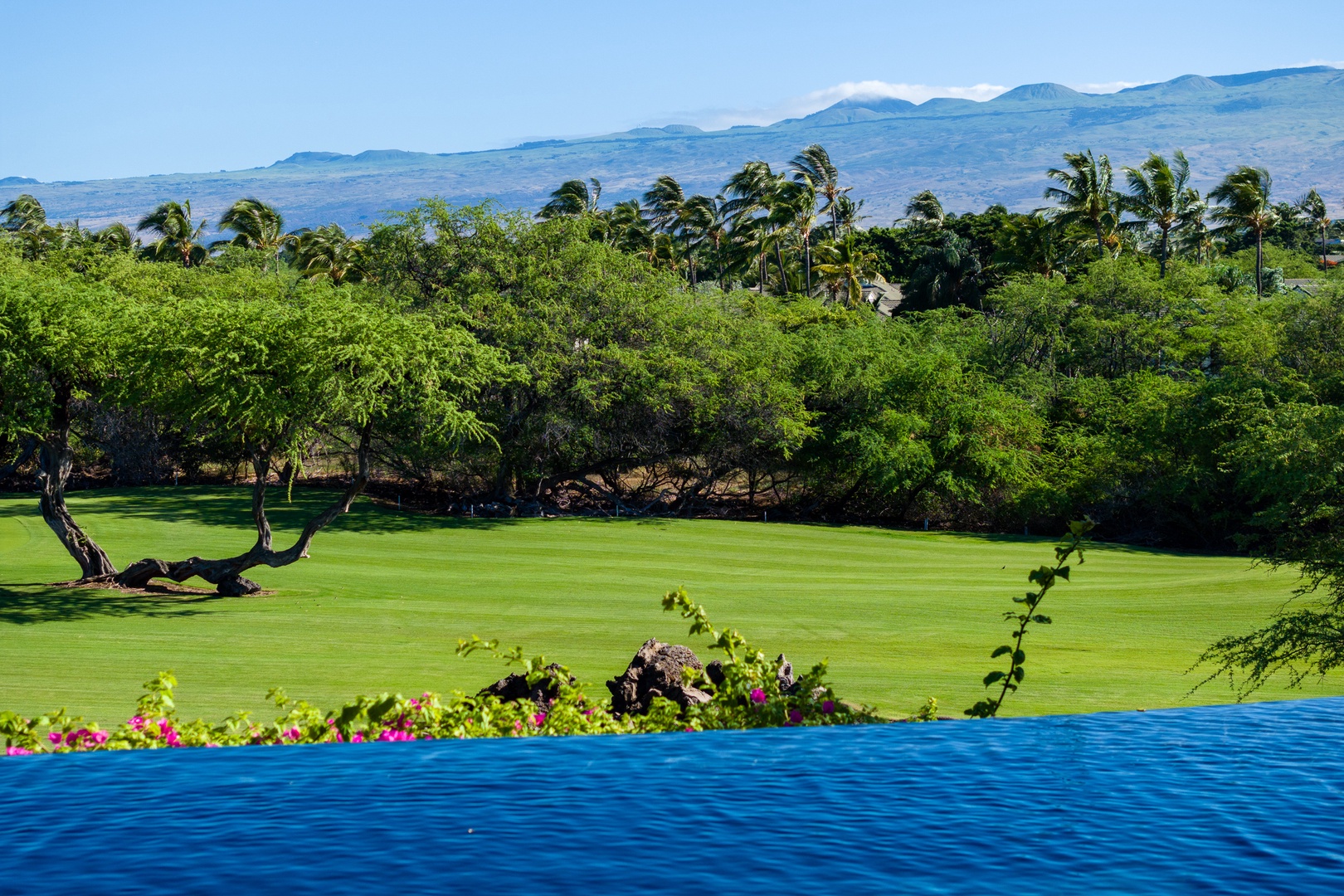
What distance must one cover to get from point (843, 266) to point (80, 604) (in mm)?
51311

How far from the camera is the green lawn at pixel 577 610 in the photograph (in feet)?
47.6

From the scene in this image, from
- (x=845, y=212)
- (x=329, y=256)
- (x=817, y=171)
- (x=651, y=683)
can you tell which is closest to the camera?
(x=651, y=683)

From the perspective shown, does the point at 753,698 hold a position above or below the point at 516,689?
above

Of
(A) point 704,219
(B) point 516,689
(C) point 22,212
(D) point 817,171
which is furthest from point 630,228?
(B) point 516,689

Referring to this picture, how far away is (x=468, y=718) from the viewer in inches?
351

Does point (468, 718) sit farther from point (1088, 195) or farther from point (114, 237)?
point (114, 237)

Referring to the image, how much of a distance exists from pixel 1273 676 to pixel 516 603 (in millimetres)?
12540

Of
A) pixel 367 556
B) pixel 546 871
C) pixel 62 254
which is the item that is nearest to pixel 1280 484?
pixel 367 556

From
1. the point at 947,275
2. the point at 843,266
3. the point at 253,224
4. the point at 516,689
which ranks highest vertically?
the point at 253,224

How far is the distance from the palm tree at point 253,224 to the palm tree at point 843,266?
3380 cm

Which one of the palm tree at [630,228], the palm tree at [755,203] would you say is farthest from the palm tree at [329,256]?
the palm tree at [755,203]

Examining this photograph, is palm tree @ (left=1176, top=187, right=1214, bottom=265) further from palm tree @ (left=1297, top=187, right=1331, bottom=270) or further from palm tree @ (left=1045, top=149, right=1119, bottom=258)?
palm tree @ (left=1297, top=187, right=1331, bottom=270)

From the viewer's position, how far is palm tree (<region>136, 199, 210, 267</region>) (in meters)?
71.6

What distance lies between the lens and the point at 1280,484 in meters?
29.6
